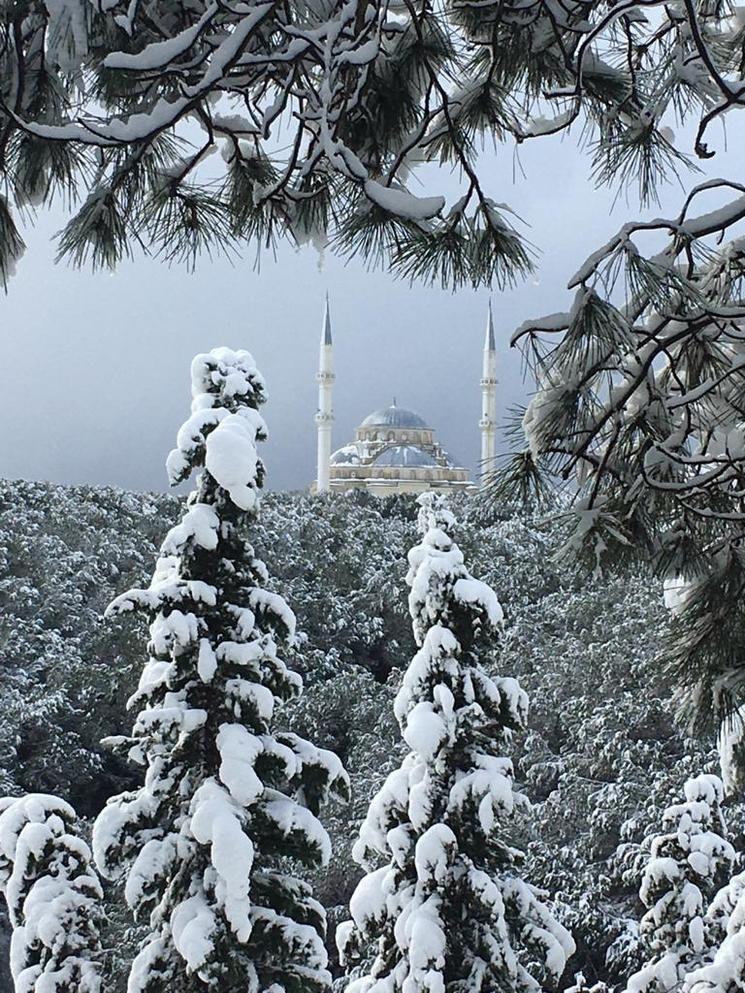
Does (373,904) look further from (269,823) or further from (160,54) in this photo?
(160,54)

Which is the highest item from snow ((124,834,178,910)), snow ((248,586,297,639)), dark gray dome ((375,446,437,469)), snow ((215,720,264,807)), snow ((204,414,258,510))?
dark gray dome ((375,446,437,469))

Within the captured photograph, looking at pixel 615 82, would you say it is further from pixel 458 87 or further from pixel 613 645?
pixel 613 645

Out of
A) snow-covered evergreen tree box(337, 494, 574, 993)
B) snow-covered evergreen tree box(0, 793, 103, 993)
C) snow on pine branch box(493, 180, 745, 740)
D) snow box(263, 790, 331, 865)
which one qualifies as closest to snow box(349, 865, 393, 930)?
snow-covered evergreen tree box(337, 494, 574, 993)

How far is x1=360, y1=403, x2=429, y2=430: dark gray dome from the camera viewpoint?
50.9 m

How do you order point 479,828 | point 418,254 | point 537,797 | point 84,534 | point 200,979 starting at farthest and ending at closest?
1. point 84,534
2. point 537,797
3. point 479,828
4. point 200,979
5. point 418,254

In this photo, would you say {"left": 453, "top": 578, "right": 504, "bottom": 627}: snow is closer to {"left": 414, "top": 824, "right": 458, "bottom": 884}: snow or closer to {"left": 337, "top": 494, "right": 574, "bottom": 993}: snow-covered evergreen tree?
{"left": 337, "top": 494, "right": 574, "bottom": 993}: snow-covered evergreen tree

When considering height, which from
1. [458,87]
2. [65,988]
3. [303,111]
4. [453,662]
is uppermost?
[458,87]

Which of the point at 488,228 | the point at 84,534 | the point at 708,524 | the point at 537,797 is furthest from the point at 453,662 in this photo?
the point at 84,534

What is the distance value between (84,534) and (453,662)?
16142mm

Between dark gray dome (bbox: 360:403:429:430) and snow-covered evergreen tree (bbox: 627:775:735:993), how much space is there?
41.9 metres

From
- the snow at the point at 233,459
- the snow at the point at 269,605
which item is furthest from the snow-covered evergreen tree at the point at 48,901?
the snow at the point at 233,459

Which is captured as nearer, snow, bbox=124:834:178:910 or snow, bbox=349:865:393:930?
snow, bbox=124:834:178:910

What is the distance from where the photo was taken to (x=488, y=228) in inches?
146

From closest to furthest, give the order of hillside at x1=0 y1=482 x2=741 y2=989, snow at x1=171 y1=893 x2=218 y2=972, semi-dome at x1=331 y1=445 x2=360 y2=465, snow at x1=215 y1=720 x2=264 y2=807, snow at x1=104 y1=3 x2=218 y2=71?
snow at x1=104 y1=3 x2=218 y2=71
snow at x1=171 y1=893 x2=218 y2=972
snow at x1=215 y1=720 x2=264 y2=807
hillside at x1=0 y1=482 x2=741 y2=989
semi-dome at x1=331 y1=445 x2=360 y2=465
